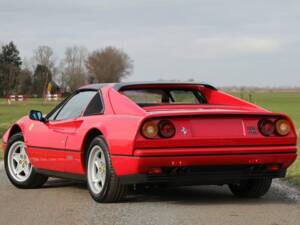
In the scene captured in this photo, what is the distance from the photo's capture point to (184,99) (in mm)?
7922

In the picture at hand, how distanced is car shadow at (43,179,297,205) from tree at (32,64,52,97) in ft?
385

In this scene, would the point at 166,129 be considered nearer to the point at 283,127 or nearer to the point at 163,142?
the point at 163,142

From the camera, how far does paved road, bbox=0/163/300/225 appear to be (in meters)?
5.95

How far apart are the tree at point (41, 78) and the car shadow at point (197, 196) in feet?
385

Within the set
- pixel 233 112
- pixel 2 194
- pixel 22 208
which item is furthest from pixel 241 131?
pixel 2 194

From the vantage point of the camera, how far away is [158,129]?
6.44m

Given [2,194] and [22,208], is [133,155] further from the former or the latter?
[2,194]

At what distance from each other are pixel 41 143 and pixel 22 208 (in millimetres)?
1466

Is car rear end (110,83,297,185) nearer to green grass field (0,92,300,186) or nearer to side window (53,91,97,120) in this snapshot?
side window (53,91,97,120)

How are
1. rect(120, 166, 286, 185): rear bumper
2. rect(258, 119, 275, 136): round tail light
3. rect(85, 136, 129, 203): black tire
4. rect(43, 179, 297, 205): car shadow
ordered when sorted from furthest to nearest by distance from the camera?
rect(43, 179, 297, 205): car shadow → rect(258, 119, 275, 136): round tail light → rect(85, 136, 129, 203): black tire → rect(120, 166, 286, 185): rear bumper

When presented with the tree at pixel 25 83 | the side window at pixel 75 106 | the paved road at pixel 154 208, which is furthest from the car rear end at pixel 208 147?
the tree at pixel 25 83

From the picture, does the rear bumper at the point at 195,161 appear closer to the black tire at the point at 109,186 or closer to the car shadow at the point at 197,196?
the black tire at the point at 109,186

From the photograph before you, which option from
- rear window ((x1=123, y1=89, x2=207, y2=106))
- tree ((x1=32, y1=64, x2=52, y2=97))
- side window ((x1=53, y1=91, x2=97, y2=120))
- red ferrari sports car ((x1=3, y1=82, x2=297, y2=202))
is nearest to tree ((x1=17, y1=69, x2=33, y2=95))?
tree ((x1=32, y1=64, x2=52, y2=97))

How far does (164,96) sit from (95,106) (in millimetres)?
930
